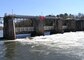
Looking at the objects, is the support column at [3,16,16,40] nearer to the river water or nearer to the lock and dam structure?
the lock and dam structure

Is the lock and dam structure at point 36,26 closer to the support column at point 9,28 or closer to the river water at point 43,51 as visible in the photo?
the support column at point 9,28

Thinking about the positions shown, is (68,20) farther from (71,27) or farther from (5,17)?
(5,17)

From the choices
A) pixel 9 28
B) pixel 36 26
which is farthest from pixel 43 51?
pixel 36 26

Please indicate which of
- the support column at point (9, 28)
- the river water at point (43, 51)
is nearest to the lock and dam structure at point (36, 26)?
the support column at point (9, 28)

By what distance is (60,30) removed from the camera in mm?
79375

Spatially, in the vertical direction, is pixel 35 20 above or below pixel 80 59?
above

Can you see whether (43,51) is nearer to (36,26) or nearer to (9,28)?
(9,28)

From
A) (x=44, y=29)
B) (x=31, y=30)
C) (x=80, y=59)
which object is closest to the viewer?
(x=80, y=59)

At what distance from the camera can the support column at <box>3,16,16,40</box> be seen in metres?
57.7

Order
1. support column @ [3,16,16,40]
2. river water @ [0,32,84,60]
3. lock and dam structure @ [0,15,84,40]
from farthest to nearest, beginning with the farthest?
lock and dam structure @ [0,15,84,40]
support column @ [3,16,16,40]
river water @ [0,32,84,60]

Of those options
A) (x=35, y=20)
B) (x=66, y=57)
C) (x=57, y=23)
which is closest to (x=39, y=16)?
(x=35, y=20)

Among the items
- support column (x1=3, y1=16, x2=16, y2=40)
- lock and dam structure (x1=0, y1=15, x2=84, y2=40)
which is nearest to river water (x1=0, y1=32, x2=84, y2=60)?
support column (x1=3, y1=16, x2=16, y2=40)

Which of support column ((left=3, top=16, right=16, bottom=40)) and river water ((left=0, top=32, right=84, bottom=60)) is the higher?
support column ((left=3, top=16, right=16, bottom=40))

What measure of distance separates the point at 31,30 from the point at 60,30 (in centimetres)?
1409
